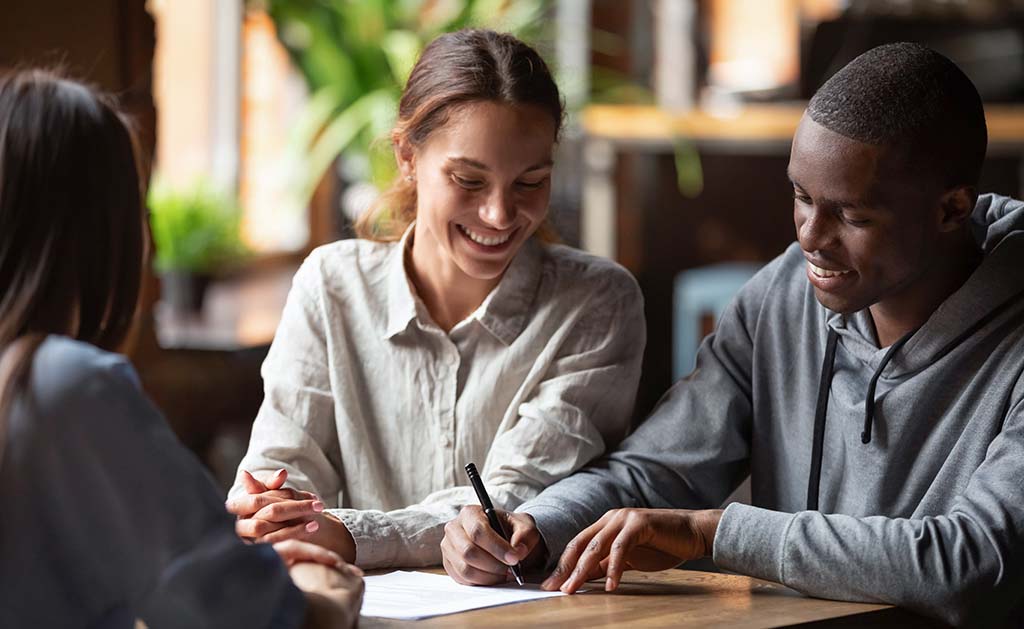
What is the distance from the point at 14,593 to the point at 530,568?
0.67 m

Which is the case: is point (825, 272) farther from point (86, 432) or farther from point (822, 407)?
point (86, 432)

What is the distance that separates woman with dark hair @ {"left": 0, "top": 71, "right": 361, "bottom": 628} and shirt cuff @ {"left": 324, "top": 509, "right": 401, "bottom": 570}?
40 cm

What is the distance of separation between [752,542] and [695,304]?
132 inches

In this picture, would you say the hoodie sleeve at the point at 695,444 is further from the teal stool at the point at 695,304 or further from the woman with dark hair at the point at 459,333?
the teal stool at the point at 695,304

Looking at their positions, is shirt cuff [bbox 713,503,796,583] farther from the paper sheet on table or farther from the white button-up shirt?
the white button-up shirt

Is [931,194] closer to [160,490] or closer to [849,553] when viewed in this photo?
[849,553]

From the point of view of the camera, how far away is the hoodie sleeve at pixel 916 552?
146cm

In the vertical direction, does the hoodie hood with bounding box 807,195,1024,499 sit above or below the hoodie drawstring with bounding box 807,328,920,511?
above

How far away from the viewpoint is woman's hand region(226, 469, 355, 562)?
1604 mm

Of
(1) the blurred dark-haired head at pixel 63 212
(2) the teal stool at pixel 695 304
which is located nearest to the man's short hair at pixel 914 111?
(1) the blurred dark-haired head at pixel 63 212

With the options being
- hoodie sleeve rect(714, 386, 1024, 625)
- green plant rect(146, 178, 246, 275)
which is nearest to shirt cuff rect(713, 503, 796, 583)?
hoodie sleeve rect(714, 386, 1024, 625)

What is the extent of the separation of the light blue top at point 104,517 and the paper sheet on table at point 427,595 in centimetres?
28

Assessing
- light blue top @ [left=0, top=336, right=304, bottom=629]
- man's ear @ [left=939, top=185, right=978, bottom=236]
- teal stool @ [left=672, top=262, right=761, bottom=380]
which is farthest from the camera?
teal stool @ [left=672, top=262, right=761, bottom=380]

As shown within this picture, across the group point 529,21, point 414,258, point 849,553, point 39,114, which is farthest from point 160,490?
point 529,21
